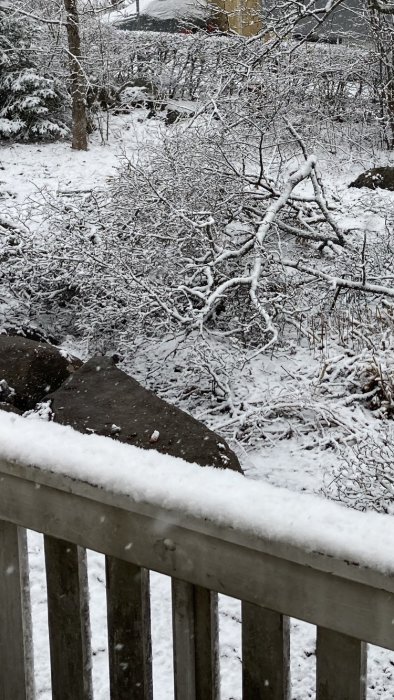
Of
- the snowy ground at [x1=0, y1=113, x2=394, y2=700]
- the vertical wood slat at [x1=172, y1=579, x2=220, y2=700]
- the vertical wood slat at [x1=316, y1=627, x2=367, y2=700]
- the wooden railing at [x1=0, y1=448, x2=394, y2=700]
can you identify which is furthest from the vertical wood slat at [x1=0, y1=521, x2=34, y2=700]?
the snowy ground at [x1=0, y1=113, x2=394, y2=700]

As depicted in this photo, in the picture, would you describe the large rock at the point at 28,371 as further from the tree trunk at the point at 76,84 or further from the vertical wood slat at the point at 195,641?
the tree trunk at the point at 76,84

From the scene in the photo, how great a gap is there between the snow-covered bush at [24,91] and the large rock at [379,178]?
6435 millimetres

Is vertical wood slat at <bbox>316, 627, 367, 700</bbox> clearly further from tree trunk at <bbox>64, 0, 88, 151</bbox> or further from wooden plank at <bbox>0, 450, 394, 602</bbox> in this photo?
tree trunk at <bbox>64, 0, 88, 151</bbox>

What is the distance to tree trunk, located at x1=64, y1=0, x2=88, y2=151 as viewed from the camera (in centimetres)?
1548

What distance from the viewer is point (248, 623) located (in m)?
1.49

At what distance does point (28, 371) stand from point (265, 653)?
230 inches

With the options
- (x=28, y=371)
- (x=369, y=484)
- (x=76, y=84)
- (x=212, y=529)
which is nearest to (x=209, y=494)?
(x=212, y=529)

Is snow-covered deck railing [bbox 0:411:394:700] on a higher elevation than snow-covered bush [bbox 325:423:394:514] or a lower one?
higher

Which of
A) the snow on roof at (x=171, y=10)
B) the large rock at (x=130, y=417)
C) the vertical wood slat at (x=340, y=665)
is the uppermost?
the snow on roof at (x=171, y=10)

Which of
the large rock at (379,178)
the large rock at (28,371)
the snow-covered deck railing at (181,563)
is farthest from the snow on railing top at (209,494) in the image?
the large rock at (379,178)

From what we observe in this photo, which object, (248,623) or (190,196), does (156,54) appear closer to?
(190,196)

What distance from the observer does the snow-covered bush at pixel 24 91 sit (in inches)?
637

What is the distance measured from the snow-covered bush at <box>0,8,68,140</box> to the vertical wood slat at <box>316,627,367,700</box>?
51.6 feet

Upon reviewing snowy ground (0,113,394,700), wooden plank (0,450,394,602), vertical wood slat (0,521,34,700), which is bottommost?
snowy ground (0,113,394,700)
